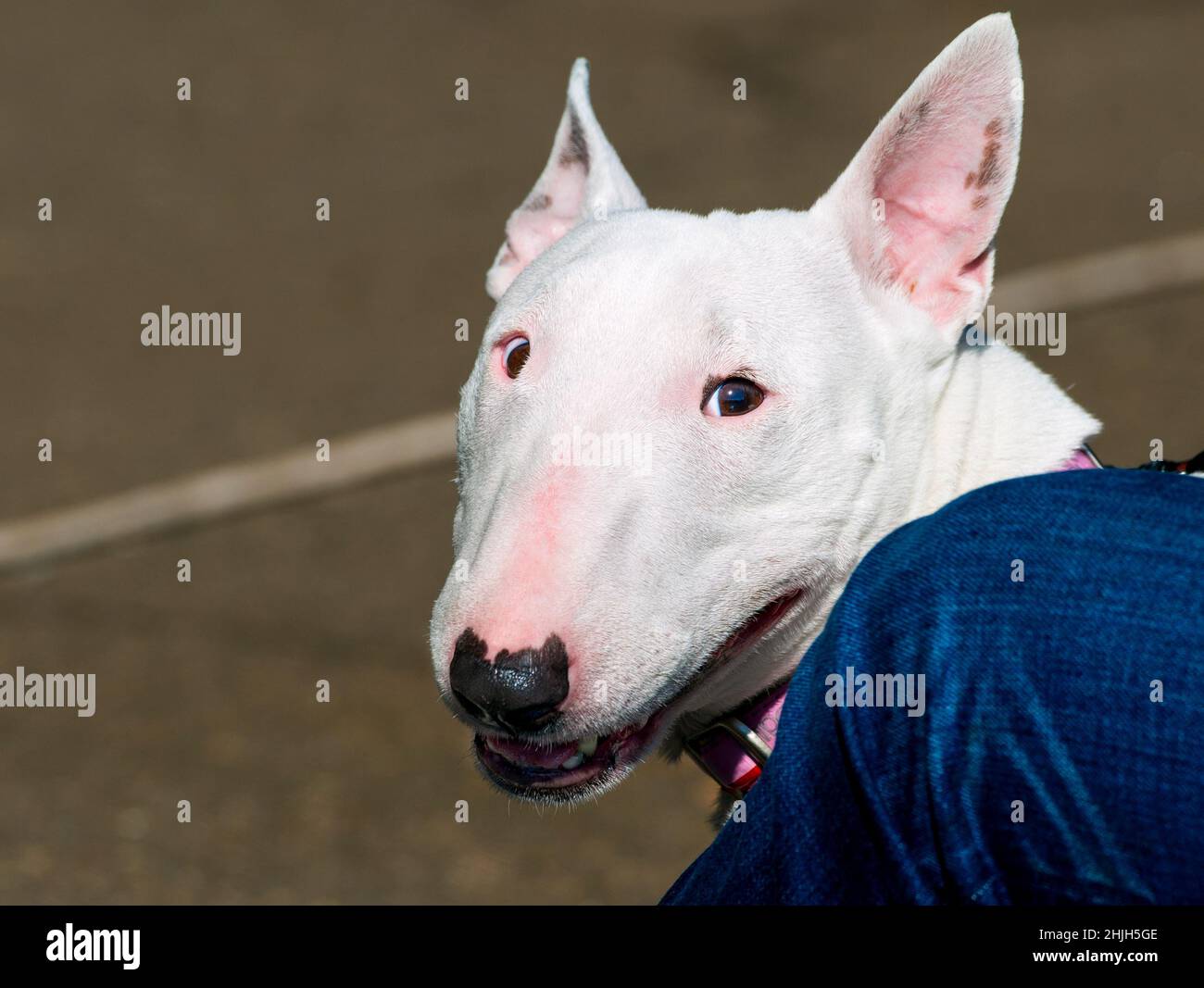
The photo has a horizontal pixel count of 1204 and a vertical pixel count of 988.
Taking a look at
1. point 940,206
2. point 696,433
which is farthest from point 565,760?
point 940,206

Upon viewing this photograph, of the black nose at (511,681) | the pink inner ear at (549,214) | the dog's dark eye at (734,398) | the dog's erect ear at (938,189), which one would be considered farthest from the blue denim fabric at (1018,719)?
the pink inner ear at (549,214)

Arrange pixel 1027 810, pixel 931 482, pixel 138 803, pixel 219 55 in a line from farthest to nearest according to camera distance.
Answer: pixel 219 55 → pixel 138 803 → pixel 931 482 → pixel 1027 810

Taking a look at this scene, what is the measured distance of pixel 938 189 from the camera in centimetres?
277

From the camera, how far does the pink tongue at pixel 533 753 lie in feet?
7.53

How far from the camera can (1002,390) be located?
2660mm

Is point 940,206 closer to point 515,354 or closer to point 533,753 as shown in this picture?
point 515,354

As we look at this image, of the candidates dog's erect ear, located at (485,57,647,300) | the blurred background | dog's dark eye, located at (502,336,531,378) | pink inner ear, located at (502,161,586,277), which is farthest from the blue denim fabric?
the blurred background

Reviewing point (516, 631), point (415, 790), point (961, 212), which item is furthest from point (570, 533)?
point (415, 790)

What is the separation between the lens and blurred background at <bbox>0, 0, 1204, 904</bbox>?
602 centimetres

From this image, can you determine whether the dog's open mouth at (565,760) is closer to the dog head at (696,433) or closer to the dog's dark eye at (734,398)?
the dog head at (696,433)

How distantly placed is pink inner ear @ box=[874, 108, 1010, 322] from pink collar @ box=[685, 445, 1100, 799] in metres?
0.40

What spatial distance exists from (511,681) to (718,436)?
0.56m

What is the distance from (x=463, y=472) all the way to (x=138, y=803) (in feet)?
13.0
